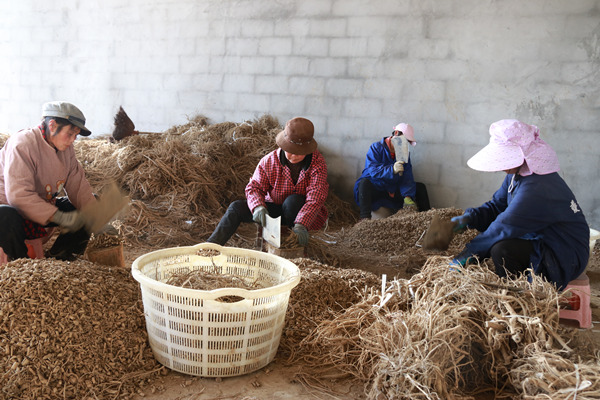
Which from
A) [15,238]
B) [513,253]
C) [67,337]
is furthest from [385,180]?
[67,337]

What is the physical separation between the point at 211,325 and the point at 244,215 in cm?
168

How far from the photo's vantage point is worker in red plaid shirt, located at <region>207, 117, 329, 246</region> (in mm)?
3404

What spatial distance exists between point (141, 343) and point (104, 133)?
5.53m

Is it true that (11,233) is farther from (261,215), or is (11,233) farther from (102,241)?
(261,215)

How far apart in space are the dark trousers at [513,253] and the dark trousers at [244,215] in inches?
53.3

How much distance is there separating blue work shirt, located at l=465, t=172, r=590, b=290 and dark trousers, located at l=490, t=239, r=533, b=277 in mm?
26

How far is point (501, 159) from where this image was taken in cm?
250

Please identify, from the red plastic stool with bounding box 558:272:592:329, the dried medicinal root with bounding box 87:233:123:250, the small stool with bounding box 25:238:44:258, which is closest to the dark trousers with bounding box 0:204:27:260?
the small stool with bounding box 25:238:44:258

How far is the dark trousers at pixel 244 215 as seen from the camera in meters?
3.48

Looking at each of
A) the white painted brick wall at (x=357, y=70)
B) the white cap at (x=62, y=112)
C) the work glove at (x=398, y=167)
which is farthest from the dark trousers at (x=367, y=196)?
the white cap at (x=62, y=112)

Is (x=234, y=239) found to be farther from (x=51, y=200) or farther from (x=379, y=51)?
(x=379, y=51)

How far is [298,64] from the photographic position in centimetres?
572

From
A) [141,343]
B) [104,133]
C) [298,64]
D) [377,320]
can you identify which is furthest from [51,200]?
[104,133]

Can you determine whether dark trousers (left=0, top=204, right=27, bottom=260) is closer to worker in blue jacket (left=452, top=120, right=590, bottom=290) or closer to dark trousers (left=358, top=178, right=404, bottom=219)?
worker in blue jacket (left=452, top=120, right=590, bottom=290)
